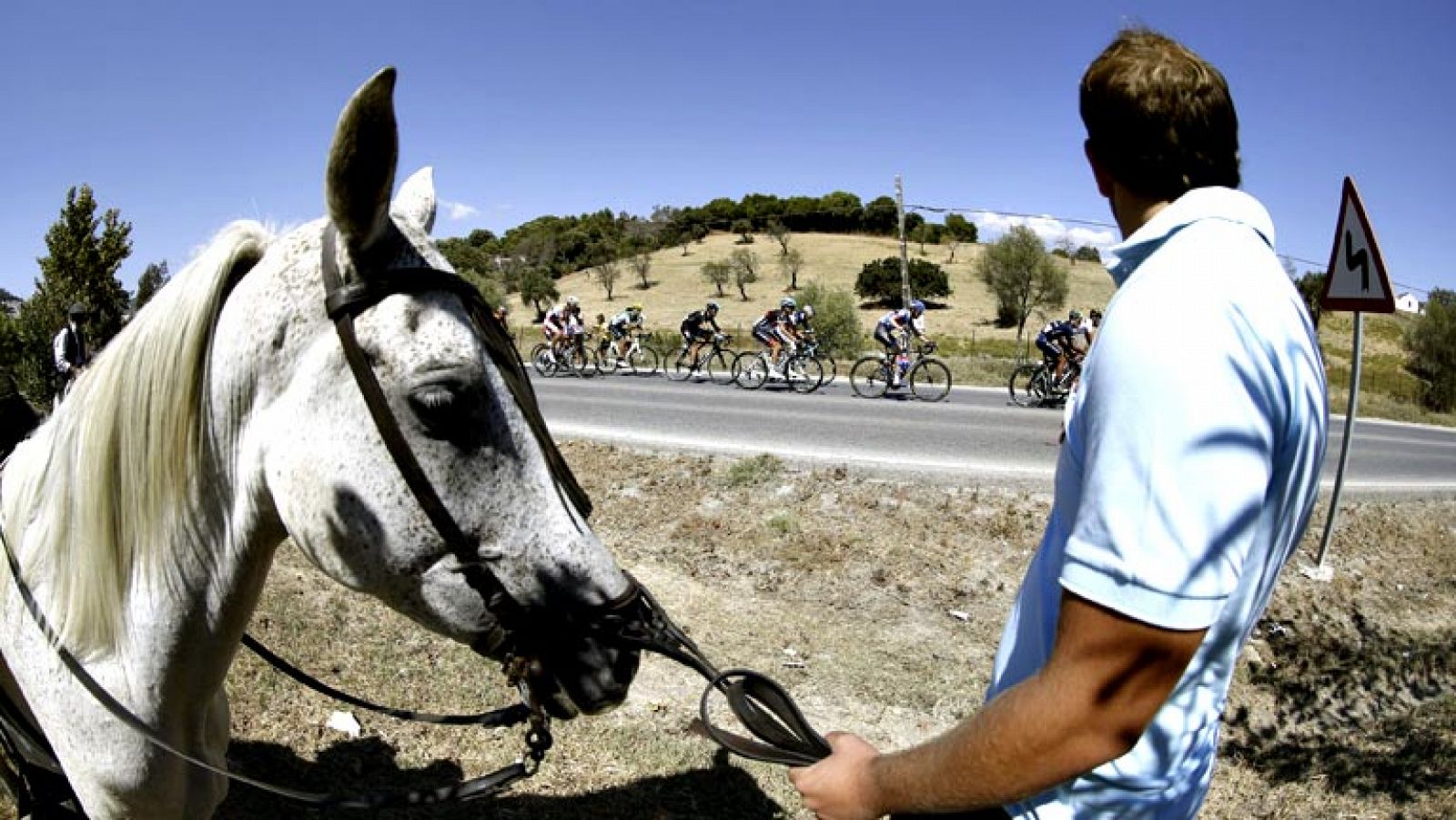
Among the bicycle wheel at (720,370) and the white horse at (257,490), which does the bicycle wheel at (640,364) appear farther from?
the white horse at (257,490)

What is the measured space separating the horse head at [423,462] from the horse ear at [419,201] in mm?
253

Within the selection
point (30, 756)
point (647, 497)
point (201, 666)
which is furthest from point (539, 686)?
point (647, 497)

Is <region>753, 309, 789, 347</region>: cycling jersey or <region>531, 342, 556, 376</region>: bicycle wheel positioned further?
<region>531, 342, 556, 376</region>: bicycle wheel

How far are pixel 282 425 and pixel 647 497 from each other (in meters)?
7.23

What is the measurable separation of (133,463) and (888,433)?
36.3ft

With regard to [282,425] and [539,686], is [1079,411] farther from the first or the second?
[282,425]

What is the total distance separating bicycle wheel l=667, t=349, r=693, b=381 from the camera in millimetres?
21312

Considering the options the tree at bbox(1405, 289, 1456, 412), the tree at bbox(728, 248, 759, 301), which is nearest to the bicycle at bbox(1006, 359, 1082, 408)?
the tree at bbox(1405, 289, 1456, 412)

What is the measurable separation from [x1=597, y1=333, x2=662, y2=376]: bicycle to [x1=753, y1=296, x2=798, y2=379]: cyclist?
14.9ft

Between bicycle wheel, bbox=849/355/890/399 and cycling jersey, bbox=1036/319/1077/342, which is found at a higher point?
cycling jersey, bbox=1036/319/1077/342

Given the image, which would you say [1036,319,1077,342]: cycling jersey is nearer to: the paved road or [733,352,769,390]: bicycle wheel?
the paved road

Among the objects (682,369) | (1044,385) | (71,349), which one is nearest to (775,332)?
(682,369)

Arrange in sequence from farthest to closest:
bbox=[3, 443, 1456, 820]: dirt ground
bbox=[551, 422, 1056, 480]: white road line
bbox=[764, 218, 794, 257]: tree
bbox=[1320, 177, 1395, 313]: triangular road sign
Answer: bbox=[764, 218, 794, 257]: tree
bbox=[551, 422, 1056, 480]: white road line
bbox=[1320, 177, 1395, 313]: triangular road sign
bbox=[3, 443, 1456, 820]: dirt ground

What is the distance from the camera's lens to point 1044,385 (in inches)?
655
